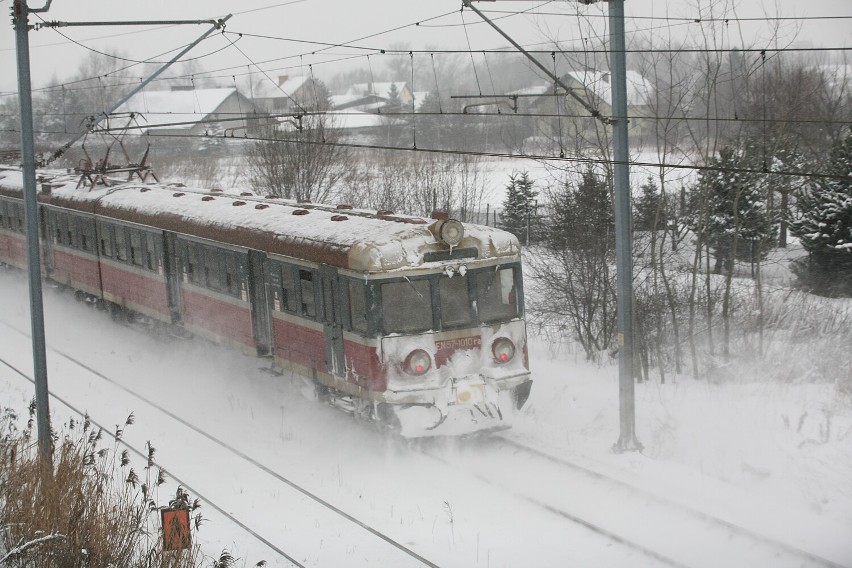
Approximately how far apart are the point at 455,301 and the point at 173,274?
6.81m

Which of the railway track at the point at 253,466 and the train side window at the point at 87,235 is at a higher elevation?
the train side window at the point at 87,235

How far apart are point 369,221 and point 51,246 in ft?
43.1

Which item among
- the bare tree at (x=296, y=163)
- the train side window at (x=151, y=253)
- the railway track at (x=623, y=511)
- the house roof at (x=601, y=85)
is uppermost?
the house roof at (x=601, y=85)

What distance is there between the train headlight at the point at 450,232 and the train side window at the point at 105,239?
399 inches

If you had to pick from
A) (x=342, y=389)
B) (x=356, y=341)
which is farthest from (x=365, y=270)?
(x=342, y=389)

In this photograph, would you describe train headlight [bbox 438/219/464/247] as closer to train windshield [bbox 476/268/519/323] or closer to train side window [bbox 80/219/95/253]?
train windshield [bbox 476/268/519/323]

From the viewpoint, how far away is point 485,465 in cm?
1142

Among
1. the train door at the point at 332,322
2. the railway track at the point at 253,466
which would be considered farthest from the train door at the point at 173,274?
the train door at the point at 332,322

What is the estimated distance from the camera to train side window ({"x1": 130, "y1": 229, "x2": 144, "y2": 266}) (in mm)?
17688

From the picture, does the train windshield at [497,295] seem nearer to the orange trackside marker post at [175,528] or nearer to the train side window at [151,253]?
the orange trackside marker post at [175,528]

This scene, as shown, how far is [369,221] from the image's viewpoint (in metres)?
12.4

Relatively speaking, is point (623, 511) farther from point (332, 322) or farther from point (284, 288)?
point (284, 288)

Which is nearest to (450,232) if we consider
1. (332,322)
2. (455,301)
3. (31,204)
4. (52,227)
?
(455,301)

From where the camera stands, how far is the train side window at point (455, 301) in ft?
37.8
